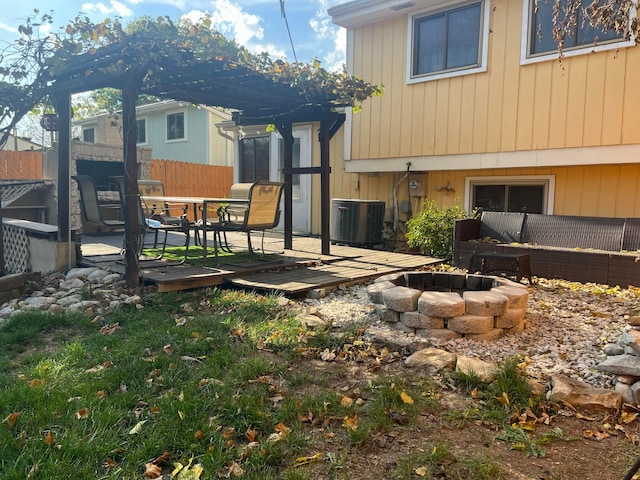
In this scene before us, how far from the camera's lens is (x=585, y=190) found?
6703 millimetres

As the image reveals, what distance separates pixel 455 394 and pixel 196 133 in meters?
17.3

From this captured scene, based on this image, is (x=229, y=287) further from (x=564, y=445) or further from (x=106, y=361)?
(x=564, y=445)

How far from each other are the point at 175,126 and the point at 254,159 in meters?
8.95

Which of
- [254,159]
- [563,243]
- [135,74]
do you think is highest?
[135,74]

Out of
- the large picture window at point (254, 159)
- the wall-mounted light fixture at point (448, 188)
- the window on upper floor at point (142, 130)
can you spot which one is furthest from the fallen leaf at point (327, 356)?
the window on upper floor at point (142, 130)

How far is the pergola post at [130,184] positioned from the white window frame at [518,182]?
5080 millimetres

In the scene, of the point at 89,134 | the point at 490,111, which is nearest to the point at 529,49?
the point at 490,111

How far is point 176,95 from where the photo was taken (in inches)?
232

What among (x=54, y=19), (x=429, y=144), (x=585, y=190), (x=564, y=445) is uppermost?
(x=54, y=19)

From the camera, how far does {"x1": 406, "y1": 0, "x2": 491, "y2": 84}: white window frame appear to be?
23.6 feet

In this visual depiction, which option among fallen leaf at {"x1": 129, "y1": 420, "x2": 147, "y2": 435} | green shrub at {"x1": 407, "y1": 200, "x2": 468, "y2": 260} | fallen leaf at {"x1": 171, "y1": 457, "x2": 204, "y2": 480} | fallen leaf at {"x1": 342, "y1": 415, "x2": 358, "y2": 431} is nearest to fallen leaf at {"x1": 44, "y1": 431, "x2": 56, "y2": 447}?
fallen leaf at {"x1": 129, "y1": 420, "x2": 147, "y2": 435}

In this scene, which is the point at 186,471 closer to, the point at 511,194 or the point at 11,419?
the point at 11,419

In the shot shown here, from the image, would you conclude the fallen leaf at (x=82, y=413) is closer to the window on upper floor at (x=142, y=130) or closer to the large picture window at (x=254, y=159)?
the large picture window at (x=254, y=159)

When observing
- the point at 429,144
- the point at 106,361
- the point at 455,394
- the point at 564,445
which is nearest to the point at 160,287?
the point at 106,361
